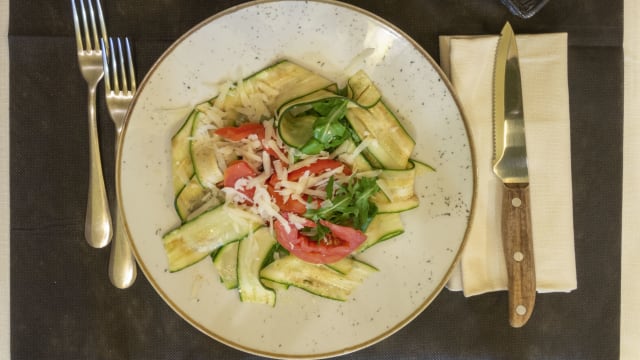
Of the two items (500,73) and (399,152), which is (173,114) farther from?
(500,73)

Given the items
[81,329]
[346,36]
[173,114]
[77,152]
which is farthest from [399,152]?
[81,329]

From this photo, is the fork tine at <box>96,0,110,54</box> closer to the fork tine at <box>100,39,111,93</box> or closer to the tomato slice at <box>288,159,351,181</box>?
the fork tine at <box>100,39,111,93</box>

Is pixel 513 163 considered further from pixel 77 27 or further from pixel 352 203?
pixel 77 27

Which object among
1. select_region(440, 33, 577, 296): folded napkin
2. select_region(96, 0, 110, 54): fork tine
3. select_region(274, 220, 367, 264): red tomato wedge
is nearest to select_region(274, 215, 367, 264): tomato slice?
select_region(274, 220, 367, 264): red tomato wedge

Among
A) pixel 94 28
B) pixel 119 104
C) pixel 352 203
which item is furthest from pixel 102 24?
pixel 352 203

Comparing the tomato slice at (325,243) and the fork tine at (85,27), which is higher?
the fork tine at (85,27)

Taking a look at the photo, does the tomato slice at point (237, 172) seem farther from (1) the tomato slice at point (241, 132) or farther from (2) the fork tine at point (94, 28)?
(2) the fork tine at point (94, 28)

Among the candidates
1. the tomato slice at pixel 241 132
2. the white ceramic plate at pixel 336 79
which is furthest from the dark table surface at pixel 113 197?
the tomato slice at pixel 241 132
